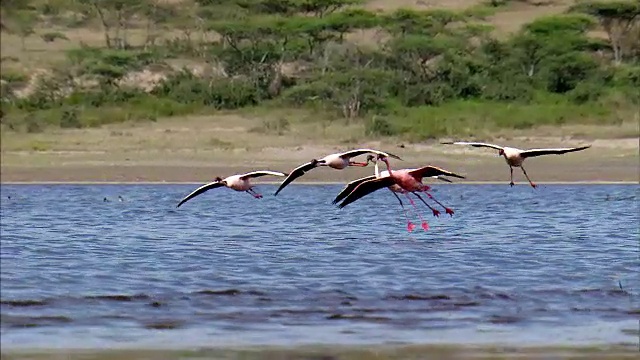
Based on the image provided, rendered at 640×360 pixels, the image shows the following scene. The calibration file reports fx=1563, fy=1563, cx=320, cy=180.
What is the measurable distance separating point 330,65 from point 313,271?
19.1 metres

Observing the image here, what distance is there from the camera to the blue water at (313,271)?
32.8 feet

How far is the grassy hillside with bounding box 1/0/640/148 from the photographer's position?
27281 mm

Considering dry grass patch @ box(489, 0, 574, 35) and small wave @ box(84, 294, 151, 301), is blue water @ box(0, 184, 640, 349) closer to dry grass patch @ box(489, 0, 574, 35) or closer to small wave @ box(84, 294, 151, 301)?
small wave @ box(84, 294, 151, 301)

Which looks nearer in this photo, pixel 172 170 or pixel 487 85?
pixel 172 170

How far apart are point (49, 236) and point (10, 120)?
10779 millimetres

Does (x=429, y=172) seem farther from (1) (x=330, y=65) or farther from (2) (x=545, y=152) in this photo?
(1) (x=330, y=65)

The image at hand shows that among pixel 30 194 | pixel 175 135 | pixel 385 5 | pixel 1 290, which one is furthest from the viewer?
pixel 385 5

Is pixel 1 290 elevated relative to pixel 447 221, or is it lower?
elevated

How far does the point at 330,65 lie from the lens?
32.4 metres

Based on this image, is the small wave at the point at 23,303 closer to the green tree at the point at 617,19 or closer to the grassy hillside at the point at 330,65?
the grassy hillside at the point at 330,65

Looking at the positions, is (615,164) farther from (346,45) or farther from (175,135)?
(346,45)

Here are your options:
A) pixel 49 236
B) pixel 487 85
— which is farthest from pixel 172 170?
pixel 487 85

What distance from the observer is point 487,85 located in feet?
101

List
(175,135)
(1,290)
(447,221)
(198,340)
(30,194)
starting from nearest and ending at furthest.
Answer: (198,340), (1,290), (447,221), (30,194), (175,135)
